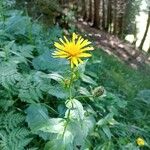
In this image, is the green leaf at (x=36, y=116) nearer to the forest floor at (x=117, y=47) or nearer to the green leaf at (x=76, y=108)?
the green leaf at (x=76, y=108)

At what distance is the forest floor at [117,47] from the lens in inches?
383

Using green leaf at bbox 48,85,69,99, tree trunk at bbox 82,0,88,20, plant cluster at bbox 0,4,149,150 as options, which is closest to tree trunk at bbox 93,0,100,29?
tree trunk at bbox 82,0,88,20

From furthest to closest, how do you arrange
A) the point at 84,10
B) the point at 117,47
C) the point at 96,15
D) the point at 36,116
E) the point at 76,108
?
the point at 96,15
the point at 84,10
the point at 117,47
the point at 36,116
the point at 76,108

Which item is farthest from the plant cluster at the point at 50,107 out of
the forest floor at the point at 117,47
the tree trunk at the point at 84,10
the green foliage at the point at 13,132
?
the tree trunk at the point at 84,10

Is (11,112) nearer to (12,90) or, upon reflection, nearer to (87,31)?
(12,90)

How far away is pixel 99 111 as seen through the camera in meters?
3.80

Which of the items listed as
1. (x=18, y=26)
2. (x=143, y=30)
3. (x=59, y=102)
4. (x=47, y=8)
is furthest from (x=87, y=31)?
(x=59, y=102)

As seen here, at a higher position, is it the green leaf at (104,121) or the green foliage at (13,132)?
the green foliage at (13,132)

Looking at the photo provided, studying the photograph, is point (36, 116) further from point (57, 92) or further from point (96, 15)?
point (96, 15)

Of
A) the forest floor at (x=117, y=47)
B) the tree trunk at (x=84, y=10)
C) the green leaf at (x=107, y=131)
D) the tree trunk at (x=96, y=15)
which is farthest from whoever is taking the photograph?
the tree trunk at (x=96, y=15)

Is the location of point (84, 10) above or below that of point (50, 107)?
below

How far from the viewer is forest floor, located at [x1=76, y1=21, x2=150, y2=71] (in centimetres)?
973

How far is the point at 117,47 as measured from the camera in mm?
10383

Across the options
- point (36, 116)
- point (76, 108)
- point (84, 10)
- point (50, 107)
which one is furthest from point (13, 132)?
point (84, 10)
